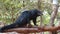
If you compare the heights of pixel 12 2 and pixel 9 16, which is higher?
pixel 12 2

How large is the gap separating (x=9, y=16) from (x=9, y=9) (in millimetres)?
152

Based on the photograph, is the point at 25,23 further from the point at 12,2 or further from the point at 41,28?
the point at 12,2

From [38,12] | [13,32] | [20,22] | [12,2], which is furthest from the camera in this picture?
[12,2]

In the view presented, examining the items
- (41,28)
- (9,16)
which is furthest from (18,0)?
(41,28)

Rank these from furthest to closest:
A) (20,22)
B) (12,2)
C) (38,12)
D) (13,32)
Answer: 1. (12,2)
2. (38,12)
3. (20,22)
4. (13,32)

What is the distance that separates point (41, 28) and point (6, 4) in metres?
1.55

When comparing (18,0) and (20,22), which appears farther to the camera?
(18,0)

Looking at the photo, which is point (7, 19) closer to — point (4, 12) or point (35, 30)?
point (4, 12)

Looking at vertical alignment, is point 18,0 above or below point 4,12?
above

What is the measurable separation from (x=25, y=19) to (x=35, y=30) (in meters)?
0.56

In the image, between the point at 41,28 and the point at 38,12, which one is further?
the point at 38,12

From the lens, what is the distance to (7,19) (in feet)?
9.50


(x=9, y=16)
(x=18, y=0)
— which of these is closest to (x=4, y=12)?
(x=9, y=16)

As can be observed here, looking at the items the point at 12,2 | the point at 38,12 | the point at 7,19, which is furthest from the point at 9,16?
the point at 38,12
